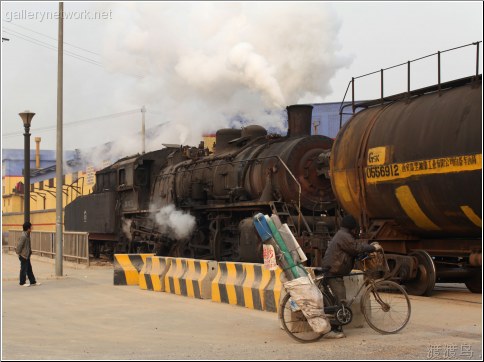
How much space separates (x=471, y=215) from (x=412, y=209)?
1274 millimetres

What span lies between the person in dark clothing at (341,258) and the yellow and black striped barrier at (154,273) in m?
6.44

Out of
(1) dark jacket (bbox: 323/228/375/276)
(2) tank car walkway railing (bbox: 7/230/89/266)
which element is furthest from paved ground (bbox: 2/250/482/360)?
(2) tank car walkway railing (bbox: 7/230/89/266)

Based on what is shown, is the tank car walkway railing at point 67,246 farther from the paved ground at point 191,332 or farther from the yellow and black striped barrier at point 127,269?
the paved ground at point 191,332

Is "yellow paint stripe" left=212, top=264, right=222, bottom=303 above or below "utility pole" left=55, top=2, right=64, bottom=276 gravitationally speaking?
below

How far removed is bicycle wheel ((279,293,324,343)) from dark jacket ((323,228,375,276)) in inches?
25.8

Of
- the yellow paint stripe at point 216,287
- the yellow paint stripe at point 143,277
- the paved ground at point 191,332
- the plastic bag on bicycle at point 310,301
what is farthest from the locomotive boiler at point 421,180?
the yellow paint stripe at point 143,277

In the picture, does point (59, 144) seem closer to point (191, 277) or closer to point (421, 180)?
point (191, 277)

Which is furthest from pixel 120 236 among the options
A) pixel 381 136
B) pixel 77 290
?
pixel 381 136

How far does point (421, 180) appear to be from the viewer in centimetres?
1138

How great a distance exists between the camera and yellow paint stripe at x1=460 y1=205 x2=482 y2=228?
421 inches

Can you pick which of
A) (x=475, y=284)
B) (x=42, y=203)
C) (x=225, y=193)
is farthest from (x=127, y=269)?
(x=42, y=203)

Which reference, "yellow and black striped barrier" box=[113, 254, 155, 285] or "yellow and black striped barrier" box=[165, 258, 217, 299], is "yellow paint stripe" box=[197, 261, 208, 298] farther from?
"yellow and black striped barrier" box=[113, 254, 155, 285]

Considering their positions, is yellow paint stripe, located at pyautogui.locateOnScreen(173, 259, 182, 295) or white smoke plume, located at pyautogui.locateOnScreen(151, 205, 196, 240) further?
white smoke plume, located at pyautogui.locateOnScreen(151, 205, 196, 240)

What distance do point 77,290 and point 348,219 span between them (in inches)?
322
